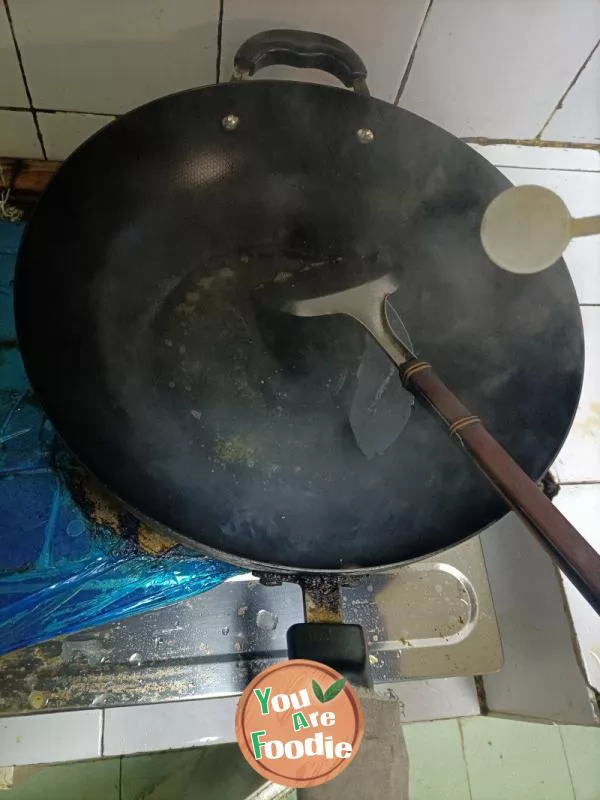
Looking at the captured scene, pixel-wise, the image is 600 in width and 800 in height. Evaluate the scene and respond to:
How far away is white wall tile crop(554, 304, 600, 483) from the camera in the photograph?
0.79 meters

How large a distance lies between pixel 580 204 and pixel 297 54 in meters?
0.50

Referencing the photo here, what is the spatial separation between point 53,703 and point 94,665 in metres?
0.05

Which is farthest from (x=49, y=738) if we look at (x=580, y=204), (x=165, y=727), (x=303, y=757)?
(x=580, y=204)

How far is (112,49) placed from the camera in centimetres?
72

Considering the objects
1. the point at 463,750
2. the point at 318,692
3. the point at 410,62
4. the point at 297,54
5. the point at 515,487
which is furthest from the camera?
the point at 463,750

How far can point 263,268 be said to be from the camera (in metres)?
0.74

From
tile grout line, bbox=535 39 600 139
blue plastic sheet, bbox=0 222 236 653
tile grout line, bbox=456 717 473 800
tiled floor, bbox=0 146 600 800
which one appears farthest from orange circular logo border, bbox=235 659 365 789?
tile grout line, bbox=535 39 600 139

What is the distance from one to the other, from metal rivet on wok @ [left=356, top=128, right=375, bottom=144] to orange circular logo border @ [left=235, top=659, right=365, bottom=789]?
572 millimetres

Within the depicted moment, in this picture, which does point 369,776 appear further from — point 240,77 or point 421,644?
point 240,77

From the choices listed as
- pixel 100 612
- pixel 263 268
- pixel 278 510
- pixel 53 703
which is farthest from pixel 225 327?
pixel 53 703

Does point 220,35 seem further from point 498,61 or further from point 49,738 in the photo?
point 49,738

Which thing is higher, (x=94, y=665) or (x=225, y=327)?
(x=225, y=327)

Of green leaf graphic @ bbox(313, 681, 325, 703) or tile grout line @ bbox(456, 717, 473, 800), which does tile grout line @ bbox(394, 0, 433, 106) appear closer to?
green leaf graphic @ bbox(313, 681, 325, 703)

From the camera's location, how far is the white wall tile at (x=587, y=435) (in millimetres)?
793
